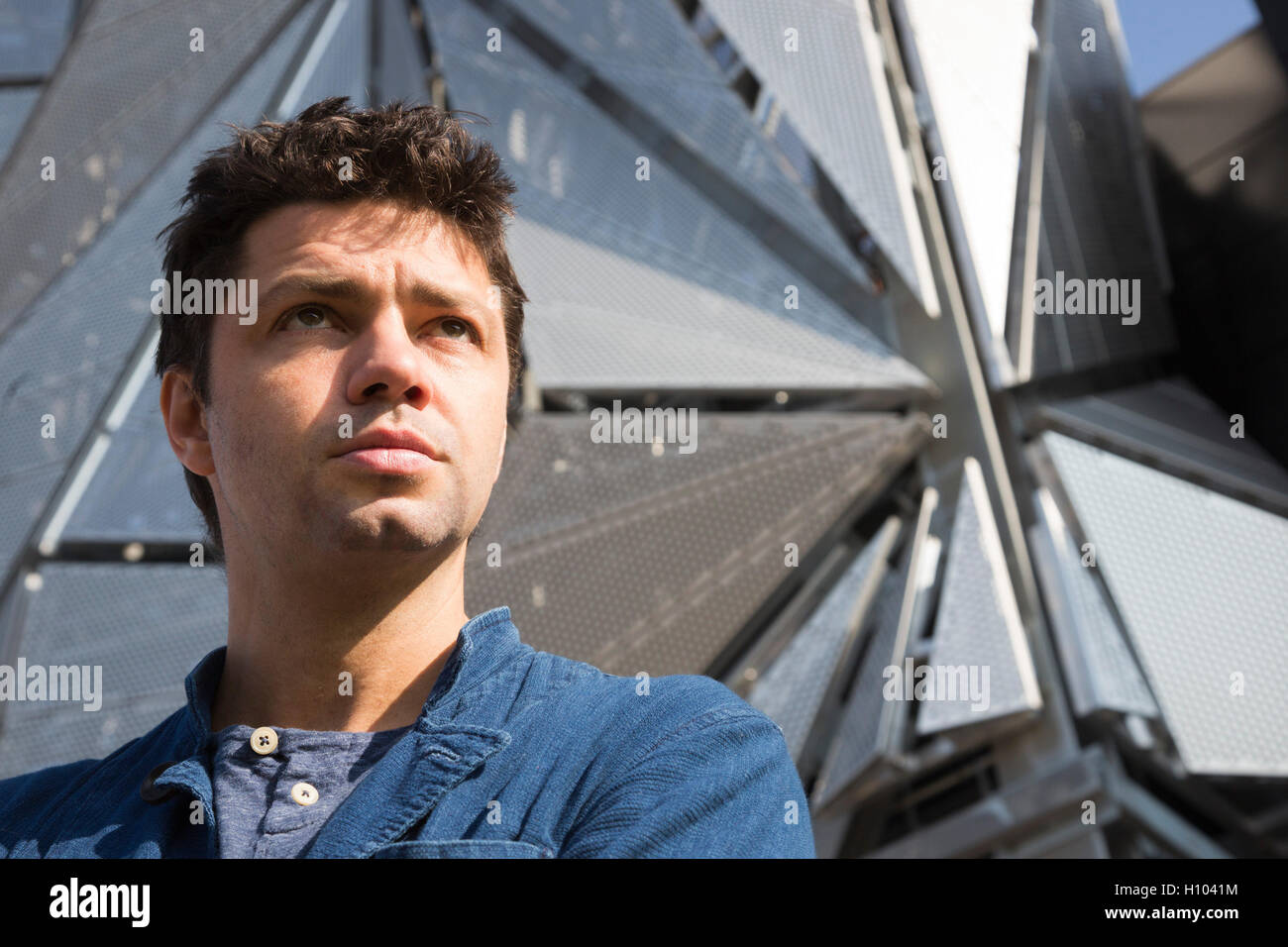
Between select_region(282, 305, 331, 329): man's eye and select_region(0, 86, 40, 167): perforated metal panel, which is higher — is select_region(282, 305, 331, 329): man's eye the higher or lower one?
the lower one

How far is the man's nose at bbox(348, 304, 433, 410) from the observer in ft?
5.08

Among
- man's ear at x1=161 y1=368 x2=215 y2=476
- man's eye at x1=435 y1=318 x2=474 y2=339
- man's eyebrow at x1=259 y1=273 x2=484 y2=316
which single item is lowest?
man's ear at x1=161 y1=368 x2=215 y2=476

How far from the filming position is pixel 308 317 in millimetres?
1663

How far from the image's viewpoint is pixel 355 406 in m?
1.55

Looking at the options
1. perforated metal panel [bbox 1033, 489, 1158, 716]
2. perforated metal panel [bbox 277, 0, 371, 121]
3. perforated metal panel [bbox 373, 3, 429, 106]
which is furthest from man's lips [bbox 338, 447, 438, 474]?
perforated metal panel [bbox 373, 3, 429, 106]

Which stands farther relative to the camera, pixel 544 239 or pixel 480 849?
pixel 544 239

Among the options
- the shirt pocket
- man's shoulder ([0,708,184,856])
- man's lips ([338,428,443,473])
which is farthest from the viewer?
man's shoulder ([0,708,184,856])

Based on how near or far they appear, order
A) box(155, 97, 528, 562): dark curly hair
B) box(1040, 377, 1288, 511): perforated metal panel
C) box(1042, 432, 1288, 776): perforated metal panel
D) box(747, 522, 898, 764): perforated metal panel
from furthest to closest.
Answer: box(1040, 377, 1288, 511): perforated metal panel, box(747, 522, 898, 764): perforated metal panel, box(1042, 432, 1288, 776): perforated metal panel, box(155, 97, 528, 562): dark curly hair

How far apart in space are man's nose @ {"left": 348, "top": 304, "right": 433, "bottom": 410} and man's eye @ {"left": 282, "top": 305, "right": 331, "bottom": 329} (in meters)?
0.07

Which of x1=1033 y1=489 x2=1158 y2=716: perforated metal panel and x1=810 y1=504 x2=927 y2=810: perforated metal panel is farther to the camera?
x1=810 y1=504 x2=927 y2=810: perforated metal panel

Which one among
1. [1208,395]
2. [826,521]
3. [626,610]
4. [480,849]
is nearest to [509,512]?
[626,610]

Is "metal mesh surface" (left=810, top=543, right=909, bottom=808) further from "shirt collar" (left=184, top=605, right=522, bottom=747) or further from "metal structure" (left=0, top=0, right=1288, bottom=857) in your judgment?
"shirt collar" (left=184, top=605, right=522, bottom=747)
